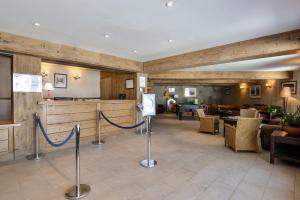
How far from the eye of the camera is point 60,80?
22.6ft

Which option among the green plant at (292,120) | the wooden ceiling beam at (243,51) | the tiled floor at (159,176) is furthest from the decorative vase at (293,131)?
the wooden ceiling beam at (243,51)

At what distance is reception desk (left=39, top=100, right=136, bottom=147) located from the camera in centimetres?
426

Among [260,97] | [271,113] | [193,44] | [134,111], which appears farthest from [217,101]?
[193,44]

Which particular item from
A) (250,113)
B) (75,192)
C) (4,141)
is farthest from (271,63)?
(4,141)

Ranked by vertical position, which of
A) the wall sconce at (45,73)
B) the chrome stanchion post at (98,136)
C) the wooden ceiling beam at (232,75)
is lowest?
the chrome stanchion post at (98,136)

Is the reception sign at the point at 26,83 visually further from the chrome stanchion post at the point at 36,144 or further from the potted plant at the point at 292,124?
the potted plant at the point at 292,124

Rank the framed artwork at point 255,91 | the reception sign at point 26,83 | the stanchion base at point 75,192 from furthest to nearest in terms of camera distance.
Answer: the framed artwork at point 255,91 < the reception sign at point 26,83 < the stanchion base at point 75,192

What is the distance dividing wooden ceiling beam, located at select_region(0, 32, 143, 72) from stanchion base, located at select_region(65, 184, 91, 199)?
302cm

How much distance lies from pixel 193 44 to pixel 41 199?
4213 millimetres

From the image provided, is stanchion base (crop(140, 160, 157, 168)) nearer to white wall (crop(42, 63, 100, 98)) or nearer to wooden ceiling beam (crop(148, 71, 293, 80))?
white wall (crop(42, 63, 100, 98))

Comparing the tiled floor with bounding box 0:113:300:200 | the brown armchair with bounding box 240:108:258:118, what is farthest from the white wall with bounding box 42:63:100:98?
the brown armchair with bounding box 240:108:258:118

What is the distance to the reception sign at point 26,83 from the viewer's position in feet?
12.2

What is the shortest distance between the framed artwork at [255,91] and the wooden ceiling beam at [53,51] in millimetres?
8521

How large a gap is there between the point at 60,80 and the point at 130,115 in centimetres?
321
